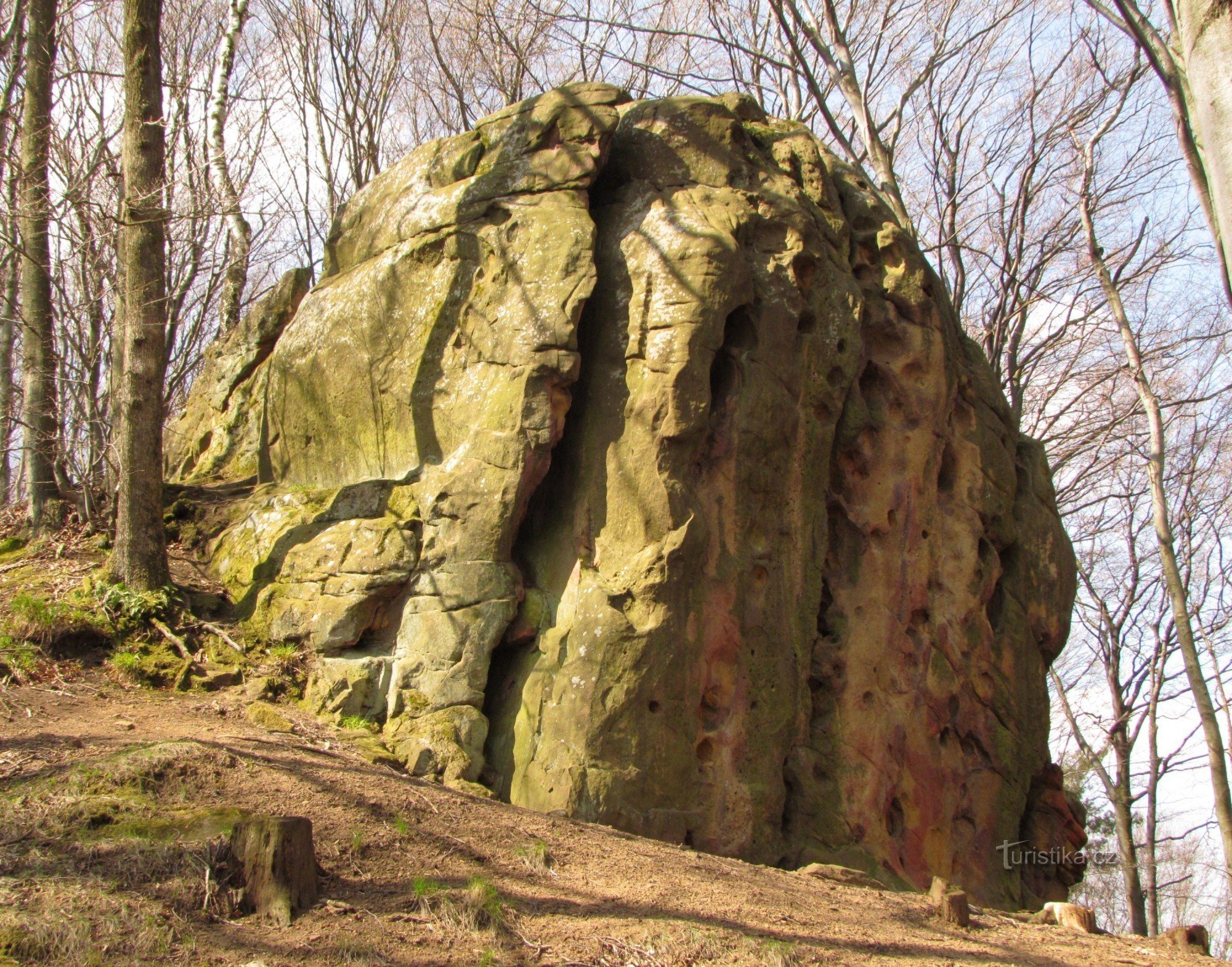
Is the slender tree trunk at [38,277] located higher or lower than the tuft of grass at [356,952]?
higher

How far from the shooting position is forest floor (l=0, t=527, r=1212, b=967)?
13.7 feet

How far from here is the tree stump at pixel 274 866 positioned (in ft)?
14.4

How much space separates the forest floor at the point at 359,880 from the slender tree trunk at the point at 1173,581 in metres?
4.82

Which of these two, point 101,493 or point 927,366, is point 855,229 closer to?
point 927,366

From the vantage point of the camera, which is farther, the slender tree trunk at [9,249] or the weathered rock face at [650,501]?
the slender tree trunk at [9,249]

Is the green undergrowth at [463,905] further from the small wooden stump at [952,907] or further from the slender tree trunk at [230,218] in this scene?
the slender tree trunk at [230,218]

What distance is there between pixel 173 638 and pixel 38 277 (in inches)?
167

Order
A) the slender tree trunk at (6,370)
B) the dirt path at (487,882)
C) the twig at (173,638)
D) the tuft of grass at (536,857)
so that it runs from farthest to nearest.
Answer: the slender tree trunk at (6,370) < the twig at (173,638) < the tuft of grass at (536,857) < the dirt path at (487,882)

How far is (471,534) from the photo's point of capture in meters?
7.80

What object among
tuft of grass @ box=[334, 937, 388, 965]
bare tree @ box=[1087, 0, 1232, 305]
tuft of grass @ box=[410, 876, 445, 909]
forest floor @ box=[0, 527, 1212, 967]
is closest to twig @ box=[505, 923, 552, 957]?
forest floor @ box=[0, 527, 1212, 967]

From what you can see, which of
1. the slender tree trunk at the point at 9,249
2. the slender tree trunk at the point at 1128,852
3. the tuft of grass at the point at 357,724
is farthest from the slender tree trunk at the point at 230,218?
the slender tree trunk at the point at 1128,852

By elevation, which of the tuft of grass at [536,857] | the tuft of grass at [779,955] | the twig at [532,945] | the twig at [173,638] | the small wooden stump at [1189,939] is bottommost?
the small wooden stump at [1189,939]

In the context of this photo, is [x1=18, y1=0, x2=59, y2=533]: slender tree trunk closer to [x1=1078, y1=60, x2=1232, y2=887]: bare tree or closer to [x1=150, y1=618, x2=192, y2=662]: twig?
[x1=150, y1=618, x2=192, y2=662]: twig

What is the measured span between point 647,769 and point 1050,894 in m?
5.89
